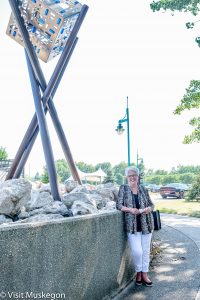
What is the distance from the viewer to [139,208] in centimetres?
437

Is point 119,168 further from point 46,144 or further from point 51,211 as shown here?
point 51,211

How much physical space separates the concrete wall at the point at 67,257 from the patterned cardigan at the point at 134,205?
0.12 metres

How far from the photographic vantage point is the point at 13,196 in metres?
4.75

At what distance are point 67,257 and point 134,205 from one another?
1523 millimetres

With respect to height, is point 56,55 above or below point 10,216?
above

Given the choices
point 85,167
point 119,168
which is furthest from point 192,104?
point 85,167

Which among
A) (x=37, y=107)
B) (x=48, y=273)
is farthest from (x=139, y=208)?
(x=37, y=107)

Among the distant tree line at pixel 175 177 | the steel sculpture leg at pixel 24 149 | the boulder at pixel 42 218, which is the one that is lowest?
the distant tree line at pixel 175 177

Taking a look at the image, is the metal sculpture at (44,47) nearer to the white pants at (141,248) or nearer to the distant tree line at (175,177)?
the white pants at (141,248)

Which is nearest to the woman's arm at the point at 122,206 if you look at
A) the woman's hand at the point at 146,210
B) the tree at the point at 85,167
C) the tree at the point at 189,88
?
the woman's hand at the point at 146,210

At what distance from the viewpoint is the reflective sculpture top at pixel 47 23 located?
5773mm

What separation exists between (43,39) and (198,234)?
6694 mm

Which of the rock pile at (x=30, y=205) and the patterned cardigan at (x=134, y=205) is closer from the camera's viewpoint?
the patterned cardigan at (x=134, y=205)

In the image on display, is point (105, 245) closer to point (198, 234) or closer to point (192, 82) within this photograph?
point (198, 234)
